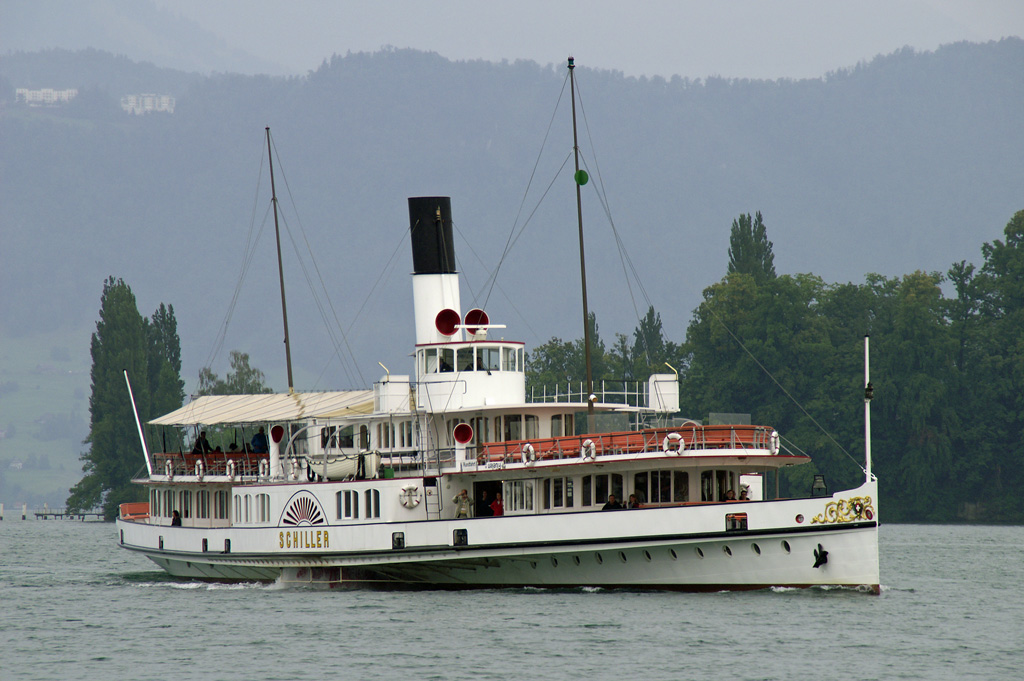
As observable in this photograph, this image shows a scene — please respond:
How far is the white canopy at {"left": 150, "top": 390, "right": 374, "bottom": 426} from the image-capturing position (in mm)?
40219

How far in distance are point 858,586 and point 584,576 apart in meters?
6.82

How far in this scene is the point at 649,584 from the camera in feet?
114

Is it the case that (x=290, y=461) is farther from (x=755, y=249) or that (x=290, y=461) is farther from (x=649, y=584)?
(x=755, y=249)

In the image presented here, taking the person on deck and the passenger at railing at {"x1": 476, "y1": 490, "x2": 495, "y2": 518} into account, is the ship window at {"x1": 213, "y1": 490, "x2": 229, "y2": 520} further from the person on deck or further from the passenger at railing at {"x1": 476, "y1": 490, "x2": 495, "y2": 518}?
the person on deck

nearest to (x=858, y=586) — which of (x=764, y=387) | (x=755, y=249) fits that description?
(x=764, y=387)

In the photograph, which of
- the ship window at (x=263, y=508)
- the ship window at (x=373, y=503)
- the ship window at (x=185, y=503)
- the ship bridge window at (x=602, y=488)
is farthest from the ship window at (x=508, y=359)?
the ship window at (x=185, y=503)

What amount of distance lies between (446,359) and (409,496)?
4392 mm

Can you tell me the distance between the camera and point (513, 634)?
2962 cm

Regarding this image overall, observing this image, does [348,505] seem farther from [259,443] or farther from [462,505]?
[259,443]

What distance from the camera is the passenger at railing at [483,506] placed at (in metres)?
37.4

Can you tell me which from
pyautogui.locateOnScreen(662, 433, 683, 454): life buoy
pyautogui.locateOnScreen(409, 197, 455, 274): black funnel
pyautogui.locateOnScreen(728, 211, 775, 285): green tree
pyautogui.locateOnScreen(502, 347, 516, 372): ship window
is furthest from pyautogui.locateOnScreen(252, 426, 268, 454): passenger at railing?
pyautogui.locateOnScreen(728, 211, 775, 285): green tree

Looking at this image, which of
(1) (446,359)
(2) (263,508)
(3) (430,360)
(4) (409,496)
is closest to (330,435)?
(2) (263,508)

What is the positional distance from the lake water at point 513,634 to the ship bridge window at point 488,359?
626cm

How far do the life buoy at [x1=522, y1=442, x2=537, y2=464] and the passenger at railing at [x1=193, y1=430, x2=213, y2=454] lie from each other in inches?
404
